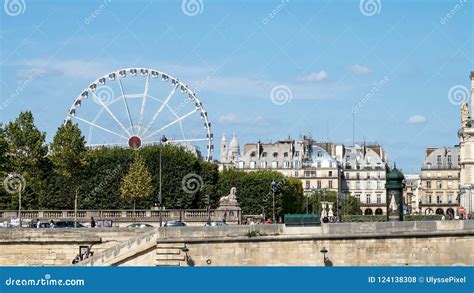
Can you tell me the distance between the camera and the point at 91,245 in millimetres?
51625

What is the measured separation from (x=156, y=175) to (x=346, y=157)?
7980 centimetres

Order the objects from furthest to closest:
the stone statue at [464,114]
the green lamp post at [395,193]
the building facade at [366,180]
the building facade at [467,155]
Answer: the building facade at [366,180]
the stone statue at [464,114]
the building facade at [467,155]
the green lamp post at [395,193]

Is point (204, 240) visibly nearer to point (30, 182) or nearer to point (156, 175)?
point (30, 182)

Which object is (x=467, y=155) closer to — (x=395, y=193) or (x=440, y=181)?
(x=440, y=181)

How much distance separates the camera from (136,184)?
8431cm

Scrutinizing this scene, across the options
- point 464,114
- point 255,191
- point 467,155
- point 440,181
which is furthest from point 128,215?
point 440,181

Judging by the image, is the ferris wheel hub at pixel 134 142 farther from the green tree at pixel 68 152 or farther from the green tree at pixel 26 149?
the green tree at pixel 26 149

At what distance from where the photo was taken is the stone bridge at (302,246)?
47625mm

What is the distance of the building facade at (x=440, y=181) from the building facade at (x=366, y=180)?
26.8 feet

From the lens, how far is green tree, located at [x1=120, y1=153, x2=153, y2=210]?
84.1 metres

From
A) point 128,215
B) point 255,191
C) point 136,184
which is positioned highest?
point 255,191

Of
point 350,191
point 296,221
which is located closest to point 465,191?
point 350,191

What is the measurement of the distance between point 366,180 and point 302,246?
121m

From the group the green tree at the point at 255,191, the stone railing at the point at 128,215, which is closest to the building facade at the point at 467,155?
the green tree at the point at 255,191
